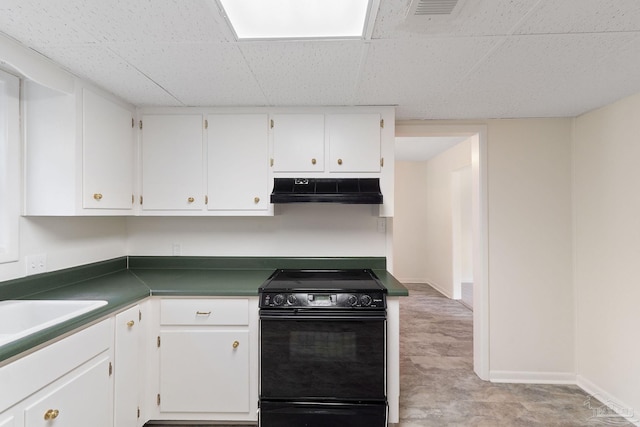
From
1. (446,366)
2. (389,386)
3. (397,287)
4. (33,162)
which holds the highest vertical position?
(33,162)

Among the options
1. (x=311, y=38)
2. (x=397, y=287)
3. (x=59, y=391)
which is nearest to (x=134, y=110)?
(x=311, y=38)

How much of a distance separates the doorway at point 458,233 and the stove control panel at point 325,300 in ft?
4.16

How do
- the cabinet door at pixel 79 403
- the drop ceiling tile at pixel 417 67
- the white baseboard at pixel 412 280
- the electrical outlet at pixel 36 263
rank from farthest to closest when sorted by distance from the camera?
the white baseboard at pixel 412 280 < the electrical outlet at pixel 36 263 < the drop ceiling tile at pixel 417 67 < the cabinet door at pixel 79 403

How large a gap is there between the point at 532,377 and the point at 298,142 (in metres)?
2.74

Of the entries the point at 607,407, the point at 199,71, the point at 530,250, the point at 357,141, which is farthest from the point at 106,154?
the point at 607,407

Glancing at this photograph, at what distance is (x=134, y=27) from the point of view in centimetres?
133

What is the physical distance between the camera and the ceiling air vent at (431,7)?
1164mm

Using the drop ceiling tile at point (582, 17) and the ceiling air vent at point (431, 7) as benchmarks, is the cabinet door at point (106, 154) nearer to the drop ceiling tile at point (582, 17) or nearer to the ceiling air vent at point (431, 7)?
the ceiling air vent at point (431, 7)

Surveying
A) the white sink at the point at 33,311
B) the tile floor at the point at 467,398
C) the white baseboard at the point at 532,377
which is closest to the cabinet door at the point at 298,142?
the white sink at the point at 33,311

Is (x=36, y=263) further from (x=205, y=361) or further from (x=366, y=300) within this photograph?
(x=366, y=300)

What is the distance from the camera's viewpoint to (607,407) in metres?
2.21

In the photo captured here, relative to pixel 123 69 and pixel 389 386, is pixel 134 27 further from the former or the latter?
pixel 389 386

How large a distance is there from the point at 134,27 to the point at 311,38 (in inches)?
30.6

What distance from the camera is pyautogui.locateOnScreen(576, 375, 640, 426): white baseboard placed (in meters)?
2.07
